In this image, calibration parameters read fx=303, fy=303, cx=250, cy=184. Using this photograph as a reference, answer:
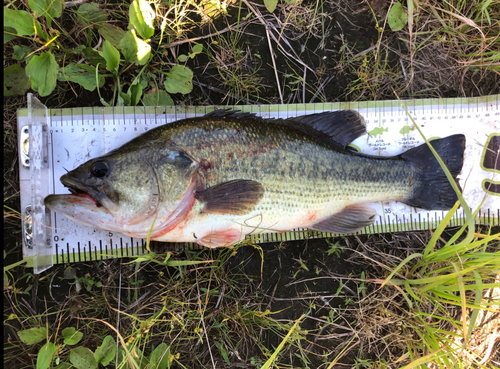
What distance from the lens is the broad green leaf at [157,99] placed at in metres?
2.85

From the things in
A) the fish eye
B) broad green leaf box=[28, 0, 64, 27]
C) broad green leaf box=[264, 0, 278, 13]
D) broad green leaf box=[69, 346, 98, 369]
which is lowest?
broad green leaf box=[69, 346, 98, 369]

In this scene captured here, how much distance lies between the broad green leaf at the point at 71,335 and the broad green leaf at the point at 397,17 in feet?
13.7

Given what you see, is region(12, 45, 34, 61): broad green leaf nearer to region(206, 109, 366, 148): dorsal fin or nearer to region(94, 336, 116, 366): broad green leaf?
region(206, 109, 366, 148): dorsal fin

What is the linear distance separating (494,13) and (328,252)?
118 inches

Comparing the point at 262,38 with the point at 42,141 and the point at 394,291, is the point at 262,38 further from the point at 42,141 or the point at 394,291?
the point at 394,291

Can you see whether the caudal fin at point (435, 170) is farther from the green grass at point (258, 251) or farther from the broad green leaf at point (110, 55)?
the broad green leaf at point (110, 55)

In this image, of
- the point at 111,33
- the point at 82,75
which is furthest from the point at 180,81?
the point at 82,75

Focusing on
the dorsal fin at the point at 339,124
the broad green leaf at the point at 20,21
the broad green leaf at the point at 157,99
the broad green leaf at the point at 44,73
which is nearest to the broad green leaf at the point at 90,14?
the broad green leaf at the point at 20,21

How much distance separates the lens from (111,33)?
110 inches

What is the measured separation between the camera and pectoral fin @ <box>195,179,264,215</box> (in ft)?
7.71

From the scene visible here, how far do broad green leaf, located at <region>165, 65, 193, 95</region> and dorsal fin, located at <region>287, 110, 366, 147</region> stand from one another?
1.09m

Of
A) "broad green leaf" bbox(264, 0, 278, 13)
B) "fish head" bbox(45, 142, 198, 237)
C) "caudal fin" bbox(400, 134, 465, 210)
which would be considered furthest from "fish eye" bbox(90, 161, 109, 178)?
"caudal fin" bbox(400, 134, 465, 210)

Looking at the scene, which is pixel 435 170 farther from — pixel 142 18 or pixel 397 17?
pixel 142 18

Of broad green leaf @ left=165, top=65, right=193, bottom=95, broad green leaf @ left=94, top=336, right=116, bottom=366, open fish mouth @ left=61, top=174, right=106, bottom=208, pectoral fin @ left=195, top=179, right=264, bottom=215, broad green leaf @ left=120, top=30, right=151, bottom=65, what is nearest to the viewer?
open fish mouth @ left=61, top=174, right=106, bottom=208
